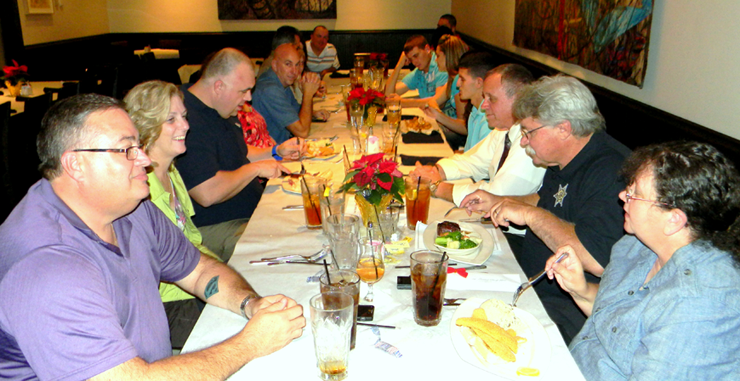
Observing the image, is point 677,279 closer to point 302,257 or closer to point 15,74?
point 302,257

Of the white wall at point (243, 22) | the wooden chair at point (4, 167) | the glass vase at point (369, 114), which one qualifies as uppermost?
the white wall at point (243, 22)

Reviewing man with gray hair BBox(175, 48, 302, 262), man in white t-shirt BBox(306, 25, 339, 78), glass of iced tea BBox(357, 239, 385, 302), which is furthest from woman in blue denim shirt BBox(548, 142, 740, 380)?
man in white t-shirt BBox(306, 25, 339, 78)

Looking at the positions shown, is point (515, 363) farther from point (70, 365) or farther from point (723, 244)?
point (70, 365)

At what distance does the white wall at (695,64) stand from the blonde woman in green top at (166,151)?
2.26 metres

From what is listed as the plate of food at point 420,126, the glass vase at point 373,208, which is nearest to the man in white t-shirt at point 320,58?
the plate of food at point 420,126

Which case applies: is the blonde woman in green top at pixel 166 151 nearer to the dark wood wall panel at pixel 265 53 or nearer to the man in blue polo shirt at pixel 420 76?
the dark wood wall panel at pixel 265 53

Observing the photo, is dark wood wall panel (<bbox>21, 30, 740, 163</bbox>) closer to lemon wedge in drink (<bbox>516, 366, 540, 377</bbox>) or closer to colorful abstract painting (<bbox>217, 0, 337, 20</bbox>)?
colorful abstract painting (<bbox>217, 0, 337, 20</bbox>)

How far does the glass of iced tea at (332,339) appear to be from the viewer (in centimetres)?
121

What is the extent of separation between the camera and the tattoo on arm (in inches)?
63.1

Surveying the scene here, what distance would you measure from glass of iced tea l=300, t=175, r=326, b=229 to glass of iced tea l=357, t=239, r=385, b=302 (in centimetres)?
48

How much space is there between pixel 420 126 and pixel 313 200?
2066 mm

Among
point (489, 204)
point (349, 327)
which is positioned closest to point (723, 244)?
point (349, 327)

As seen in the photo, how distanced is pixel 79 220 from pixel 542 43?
4327 millimetres

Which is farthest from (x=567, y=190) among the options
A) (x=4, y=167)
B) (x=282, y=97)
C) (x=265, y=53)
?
(x=265, y=53)
